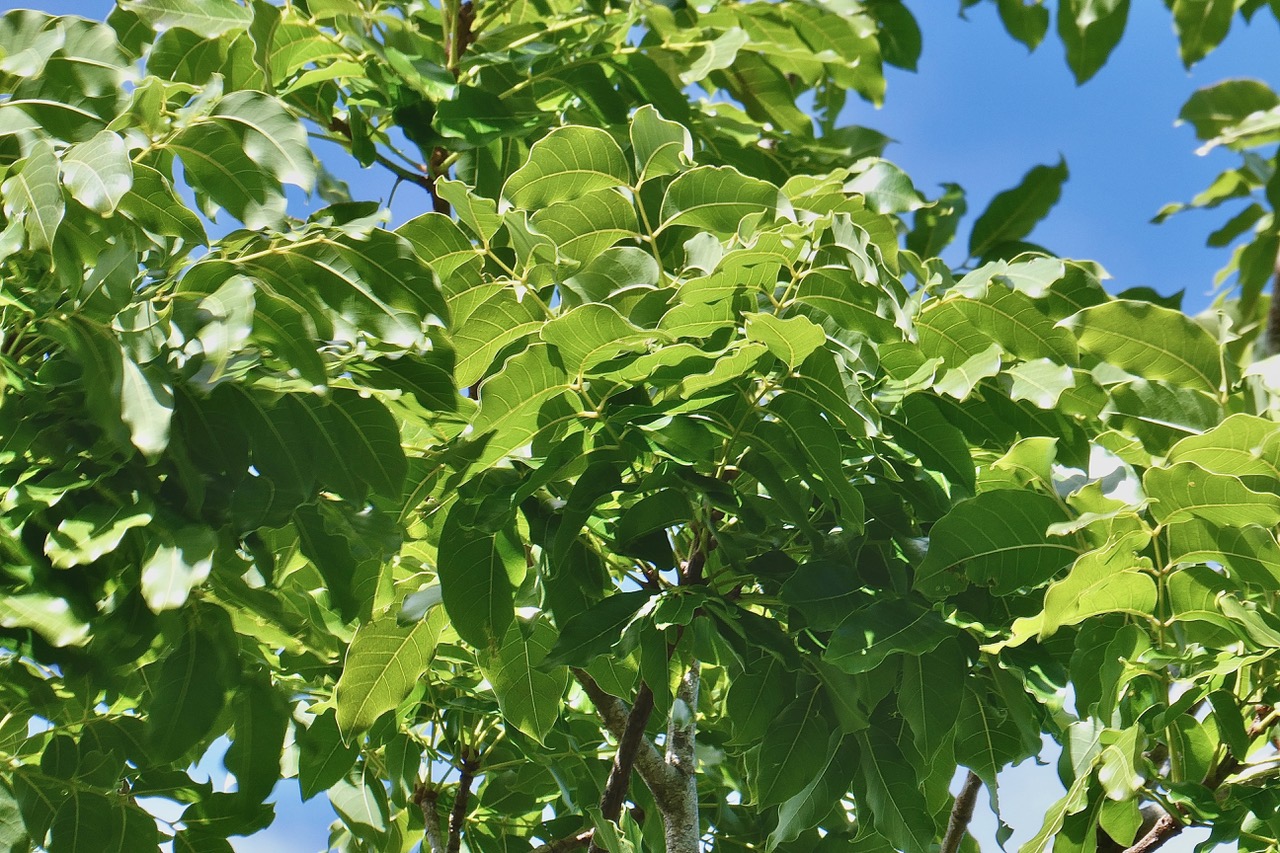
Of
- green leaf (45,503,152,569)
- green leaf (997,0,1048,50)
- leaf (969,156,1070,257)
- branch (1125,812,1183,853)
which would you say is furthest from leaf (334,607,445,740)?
green leaf (997,0,1048,50)

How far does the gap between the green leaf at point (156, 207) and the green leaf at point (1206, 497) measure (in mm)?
1195

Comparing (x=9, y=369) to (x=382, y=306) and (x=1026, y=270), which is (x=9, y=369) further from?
(x=1026, y=270)

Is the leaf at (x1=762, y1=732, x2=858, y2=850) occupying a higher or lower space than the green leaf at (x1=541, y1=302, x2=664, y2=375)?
lower

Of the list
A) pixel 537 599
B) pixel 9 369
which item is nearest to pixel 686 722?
pixel 537 599

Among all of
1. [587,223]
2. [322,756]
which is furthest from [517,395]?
[322,756]

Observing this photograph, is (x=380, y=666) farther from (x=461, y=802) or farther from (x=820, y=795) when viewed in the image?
(x=461, y=802)

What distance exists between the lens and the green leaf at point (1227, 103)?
4.61ft

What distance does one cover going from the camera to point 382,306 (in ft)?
4.91

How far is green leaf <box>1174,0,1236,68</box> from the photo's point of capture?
194cm

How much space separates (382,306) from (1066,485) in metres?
0.88

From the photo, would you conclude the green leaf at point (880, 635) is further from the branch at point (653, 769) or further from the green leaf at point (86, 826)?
the green leaf at point (86, 826)

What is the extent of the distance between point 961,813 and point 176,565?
4.61 feet

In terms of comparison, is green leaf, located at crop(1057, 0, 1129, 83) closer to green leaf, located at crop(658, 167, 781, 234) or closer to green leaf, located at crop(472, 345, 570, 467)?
green leaf, located at crop(658, 167, 781, 234)

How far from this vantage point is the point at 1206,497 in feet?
4.18
